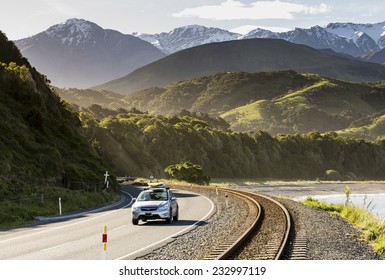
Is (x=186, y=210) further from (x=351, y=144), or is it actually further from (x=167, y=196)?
(x=351, y=144)

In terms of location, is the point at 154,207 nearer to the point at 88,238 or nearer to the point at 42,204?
the point at 88,238

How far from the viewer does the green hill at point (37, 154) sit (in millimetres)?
34875

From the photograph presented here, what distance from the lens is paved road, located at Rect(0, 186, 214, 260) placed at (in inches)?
726

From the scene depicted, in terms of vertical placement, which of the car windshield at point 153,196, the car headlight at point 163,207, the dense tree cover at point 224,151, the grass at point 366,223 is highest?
the car windshield at point 153,196

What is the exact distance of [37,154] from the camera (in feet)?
145

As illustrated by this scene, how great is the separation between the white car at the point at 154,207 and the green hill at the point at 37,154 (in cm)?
677

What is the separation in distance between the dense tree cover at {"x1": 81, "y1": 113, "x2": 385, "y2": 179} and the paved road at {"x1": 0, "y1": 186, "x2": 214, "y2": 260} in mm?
73691

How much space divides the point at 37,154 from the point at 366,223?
27099 mm

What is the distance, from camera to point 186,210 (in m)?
37.6

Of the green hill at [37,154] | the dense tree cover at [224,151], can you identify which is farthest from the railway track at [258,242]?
the dense tree cover at [224,151]

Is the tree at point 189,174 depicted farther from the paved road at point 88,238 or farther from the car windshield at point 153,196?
the car windshield at point 153,196

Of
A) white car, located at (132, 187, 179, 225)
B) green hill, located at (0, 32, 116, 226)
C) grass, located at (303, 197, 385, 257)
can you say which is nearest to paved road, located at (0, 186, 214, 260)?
white car, located at (132, 187, 179, 225)
